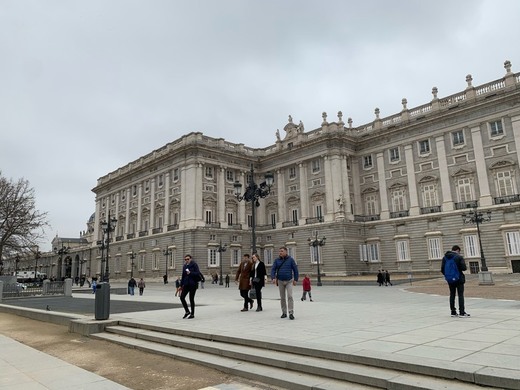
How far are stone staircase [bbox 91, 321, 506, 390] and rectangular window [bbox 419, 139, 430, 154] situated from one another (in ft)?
131

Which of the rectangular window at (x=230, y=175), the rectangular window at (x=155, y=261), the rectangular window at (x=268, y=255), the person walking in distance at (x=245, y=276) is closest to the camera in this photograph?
the person walking in distance at (x=245, y=276)

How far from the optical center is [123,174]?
6238 centimetres

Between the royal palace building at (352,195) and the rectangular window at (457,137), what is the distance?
3.8 inches

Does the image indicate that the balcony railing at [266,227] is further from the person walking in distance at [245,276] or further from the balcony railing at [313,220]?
the person walking in distance at [245,276]

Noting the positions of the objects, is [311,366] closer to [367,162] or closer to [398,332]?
[398,332]

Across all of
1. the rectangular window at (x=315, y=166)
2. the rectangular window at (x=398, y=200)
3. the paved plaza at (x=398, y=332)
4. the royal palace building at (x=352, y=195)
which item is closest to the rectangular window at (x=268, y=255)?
the royal palace building at (x=352, y=195)

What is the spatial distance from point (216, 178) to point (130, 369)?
1767 inches

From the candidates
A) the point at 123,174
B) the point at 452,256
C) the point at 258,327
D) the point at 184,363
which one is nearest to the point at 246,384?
the point at 184,363

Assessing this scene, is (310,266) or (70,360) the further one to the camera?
(310,266)

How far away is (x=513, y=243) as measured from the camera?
3375 centimetres

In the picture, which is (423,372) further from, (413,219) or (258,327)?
(413,219)

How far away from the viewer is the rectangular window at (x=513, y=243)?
110 feet

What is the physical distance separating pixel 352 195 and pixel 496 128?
16.9m

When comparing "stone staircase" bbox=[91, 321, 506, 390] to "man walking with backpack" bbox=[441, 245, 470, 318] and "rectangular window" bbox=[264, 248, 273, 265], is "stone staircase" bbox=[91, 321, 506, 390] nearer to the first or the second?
"man walking with backpack" bbox=[441, 245, 470, 318]
